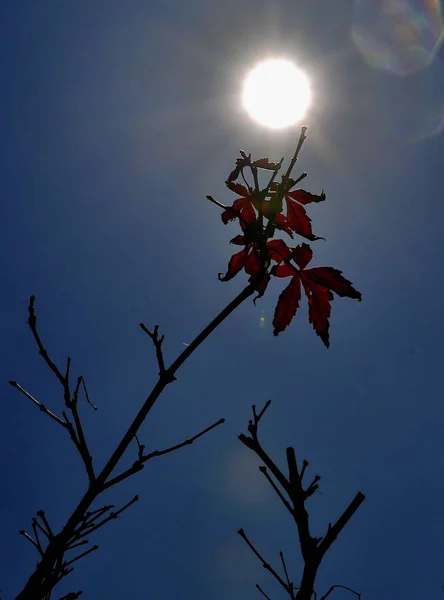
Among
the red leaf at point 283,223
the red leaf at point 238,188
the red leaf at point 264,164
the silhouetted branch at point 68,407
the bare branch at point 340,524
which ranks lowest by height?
the bare branch at point 340,524

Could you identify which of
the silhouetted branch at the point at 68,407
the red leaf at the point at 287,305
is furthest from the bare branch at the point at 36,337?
the red leaf at the point at 287,305

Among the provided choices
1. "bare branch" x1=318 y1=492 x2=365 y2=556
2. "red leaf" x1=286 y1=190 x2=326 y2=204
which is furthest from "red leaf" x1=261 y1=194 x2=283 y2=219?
"bare branch" x1=318 y1=492 x2=365 y2=556

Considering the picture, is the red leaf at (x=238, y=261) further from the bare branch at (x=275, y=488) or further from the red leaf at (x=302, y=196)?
the bare branch at (x=275, y=488)

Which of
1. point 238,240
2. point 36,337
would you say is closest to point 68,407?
point 36,337

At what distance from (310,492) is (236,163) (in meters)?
1.82

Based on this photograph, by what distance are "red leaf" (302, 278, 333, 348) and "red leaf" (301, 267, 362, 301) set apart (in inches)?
1.5

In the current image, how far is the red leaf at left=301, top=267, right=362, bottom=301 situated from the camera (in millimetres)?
→ 2461

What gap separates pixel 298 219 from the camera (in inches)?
113

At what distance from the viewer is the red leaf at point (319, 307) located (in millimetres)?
2506

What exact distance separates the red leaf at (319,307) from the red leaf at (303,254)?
114 millimetres

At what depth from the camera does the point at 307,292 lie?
2668 millimetres

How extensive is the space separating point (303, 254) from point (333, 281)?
0.22 meters

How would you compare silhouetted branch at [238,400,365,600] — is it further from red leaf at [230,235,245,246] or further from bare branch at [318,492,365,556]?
red leaf at [230,235,245,246]

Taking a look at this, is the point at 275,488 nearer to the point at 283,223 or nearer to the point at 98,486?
the point at 98,486
